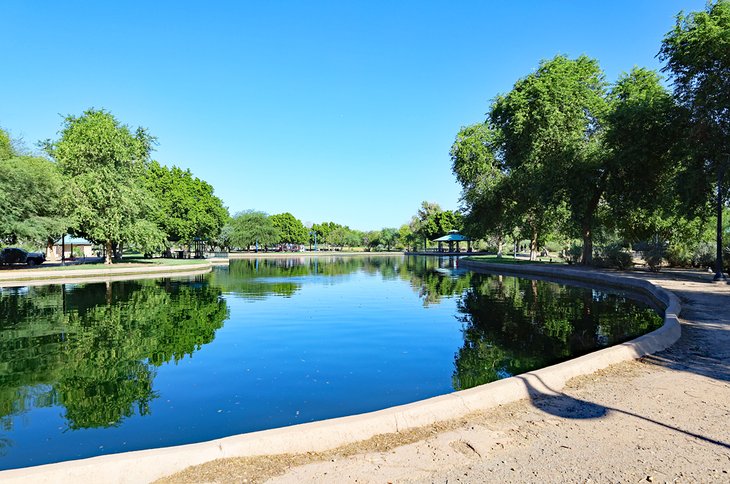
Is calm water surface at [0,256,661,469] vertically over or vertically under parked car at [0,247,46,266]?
under

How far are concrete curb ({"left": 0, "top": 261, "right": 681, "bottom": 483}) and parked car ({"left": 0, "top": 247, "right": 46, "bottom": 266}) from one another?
4237 centimetres

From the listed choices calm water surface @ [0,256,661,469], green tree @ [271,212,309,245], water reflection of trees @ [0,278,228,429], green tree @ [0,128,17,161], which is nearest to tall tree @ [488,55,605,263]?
calm water surface @ [0,256,661,469]

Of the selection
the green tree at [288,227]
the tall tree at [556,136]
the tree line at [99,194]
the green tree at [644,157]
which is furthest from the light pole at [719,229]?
the green tree at [288,227]

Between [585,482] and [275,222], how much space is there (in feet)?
354

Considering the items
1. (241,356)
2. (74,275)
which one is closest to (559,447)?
Answer: (241,356)

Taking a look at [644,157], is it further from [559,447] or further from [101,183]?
[101,183]

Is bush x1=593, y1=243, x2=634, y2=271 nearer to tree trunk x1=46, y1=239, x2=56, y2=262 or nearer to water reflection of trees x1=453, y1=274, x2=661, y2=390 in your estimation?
water reflection of trees x1=453, y1=274, x2=661, y2=390

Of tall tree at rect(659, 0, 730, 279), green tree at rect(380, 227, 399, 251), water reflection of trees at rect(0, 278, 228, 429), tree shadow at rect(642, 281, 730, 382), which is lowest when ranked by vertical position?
water reflection of trees at rect(0, 278, 228, 429)

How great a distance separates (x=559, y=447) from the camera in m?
4.61

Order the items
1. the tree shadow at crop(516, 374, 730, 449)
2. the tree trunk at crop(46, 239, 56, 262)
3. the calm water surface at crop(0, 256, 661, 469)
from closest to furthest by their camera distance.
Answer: the tree shadow at crop(516, 374, 730, 449) < the calm water surface at crop(0, 256, 661, 469) < the tree trunk at crop(46, 239, 56, 262)

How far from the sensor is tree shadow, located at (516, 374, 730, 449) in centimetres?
529

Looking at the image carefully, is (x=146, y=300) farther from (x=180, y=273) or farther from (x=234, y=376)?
(x=180, y=273)

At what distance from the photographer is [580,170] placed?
30859mm

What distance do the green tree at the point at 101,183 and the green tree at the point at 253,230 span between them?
47.4 metres
